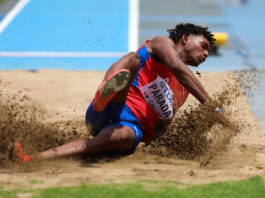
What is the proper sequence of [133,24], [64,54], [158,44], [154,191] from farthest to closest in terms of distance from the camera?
[133,24], [64,54], [158,44], [154,191]

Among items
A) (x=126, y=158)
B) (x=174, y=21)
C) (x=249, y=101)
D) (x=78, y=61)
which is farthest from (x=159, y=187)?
(x=174, y=21)

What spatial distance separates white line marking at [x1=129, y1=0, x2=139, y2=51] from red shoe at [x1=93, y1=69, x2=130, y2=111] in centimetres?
588

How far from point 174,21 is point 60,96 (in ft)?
21.1

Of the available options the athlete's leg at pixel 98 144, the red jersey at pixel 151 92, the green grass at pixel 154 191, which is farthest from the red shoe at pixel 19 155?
the red jersey at pixel 151 92

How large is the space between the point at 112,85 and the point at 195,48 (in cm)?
100

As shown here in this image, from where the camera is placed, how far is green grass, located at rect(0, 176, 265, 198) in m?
4.29

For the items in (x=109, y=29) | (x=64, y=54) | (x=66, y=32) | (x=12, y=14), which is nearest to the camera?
(x=64, y=54)

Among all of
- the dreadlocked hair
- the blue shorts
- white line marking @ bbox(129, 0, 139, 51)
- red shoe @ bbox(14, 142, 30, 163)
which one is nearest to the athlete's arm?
the dreadlocked hair

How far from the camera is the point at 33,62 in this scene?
9.90 metres

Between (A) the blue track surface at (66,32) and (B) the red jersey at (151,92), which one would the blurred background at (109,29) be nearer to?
(A) the blue track surface at (66,32)

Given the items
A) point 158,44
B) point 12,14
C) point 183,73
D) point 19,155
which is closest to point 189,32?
point 158,44

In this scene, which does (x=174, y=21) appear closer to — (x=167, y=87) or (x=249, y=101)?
(x=249, y=101)

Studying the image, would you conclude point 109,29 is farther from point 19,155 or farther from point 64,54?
point 19,155

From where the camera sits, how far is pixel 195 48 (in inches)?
217
